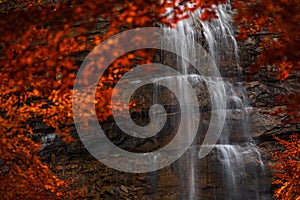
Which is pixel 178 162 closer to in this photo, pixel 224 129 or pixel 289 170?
pixel 224 129

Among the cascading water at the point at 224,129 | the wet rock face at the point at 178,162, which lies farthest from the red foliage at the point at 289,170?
the cascading water at the point at 224,129

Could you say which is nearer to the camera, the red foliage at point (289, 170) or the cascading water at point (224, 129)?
the red foliage at point (289, 170)

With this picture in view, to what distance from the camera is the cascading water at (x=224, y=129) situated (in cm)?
1159

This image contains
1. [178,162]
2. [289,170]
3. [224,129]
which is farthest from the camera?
[224,129]

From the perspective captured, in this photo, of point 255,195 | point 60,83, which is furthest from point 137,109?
point 255,195

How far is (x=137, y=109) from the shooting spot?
12.2 metres

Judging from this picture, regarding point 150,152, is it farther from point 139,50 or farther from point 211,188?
point 139,50

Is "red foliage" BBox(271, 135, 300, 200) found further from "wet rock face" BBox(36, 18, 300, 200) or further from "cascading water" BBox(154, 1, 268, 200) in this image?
"cascading water" BBox(154, 1, 268, 200)

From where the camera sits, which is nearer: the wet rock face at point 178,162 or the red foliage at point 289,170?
the red foliage at point 289,170

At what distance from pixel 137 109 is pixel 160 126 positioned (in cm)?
87

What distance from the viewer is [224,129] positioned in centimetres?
1238

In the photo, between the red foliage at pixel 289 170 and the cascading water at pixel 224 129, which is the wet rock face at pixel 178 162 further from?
the red foliage at pixel 289 170

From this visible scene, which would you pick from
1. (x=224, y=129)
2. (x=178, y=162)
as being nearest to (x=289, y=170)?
(x=224, y=129)

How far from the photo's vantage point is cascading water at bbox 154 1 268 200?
456 inches
